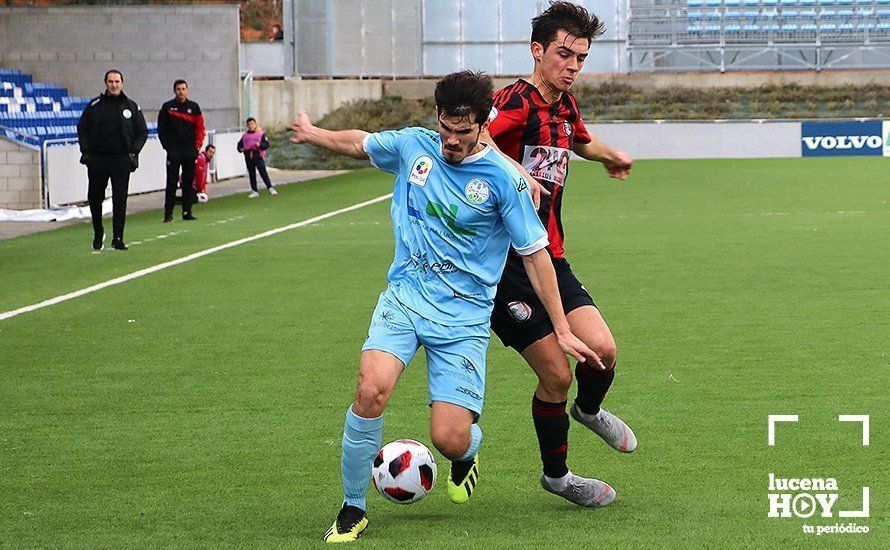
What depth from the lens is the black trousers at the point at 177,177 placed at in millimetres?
21812

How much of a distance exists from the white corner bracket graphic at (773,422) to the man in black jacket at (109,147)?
1144cm

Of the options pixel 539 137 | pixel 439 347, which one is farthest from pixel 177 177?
pixel 439 347

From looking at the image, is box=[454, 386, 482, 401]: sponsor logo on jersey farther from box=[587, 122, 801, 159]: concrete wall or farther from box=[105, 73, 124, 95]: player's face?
box=[587, 122, 801, 159]: concrete wall

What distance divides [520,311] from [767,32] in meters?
50.0

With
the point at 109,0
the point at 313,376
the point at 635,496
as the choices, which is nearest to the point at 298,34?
the point at 109,0

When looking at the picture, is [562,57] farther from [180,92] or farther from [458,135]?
[180,92]

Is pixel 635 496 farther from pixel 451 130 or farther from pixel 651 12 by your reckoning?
pixel 651 12

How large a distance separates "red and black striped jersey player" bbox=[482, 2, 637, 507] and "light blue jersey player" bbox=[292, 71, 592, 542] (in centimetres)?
40

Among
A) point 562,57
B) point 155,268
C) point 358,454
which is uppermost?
point 562,57

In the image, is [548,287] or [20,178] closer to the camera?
[548,287]

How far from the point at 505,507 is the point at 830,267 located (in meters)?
9.41

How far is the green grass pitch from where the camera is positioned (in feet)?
18.8

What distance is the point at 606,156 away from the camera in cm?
701

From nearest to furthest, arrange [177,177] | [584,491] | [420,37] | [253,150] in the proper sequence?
[584,491] < [177,177] < [253,150] < [420,37]
